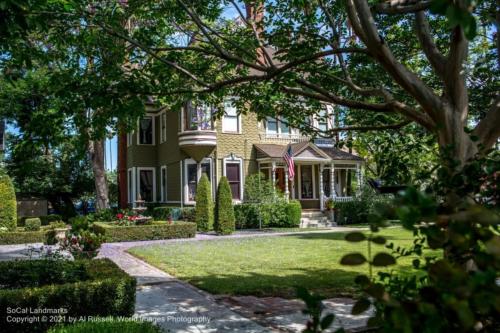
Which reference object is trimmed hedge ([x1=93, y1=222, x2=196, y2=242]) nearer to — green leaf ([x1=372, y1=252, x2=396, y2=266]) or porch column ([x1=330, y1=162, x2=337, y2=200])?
porch column ([x1=330, y1=162, x2=337, y2=200])

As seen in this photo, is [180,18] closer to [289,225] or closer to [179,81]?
[179,81]

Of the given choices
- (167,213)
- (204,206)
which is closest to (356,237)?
(204,206)

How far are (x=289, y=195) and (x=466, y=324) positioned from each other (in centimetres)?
2762

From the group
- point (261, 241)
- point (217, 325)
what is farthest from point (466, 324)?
point (261, 241)

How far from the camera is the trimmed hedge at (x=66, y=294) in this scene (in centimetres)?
536

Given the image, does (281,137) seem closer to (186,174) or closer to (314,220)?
(314,220)

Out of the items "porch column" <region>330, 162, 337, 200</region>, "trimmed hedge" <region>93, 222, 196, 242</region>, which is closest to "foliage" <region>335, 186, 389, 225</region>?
"porch column" <region>330, 162, 337, 200</region>

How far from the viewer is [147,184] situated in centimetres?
3045

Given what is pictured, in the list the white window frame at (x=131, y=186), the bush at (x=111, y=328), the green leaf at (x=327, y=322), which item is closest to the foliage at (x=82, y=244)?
Result: the bush at (x=111, y=328)

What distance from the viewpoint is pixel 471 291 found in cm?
120

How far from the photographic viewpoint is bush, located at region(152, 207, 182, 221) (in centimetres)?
2492

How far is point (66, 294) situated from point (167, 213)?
65.8ft

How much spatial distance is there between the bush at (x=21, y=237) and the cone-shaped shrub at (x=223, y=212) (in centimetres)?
760

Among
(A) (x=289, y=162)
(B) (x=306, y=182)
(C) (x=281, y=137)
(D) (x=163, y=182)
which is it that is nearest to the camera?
(A) (x=289, y=162)
